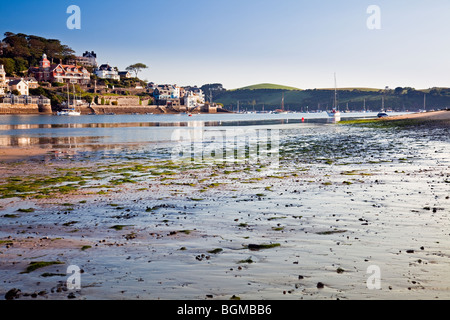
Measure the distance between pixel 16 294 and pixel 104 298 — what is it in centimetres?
138

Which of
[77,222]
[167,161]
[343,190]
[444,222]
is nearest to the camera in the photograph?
[444,222]

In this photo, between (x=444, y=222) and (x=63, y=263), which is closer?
(x=63, y=263)

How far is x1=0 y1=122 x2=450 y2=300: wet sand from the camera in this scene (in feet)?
20.5

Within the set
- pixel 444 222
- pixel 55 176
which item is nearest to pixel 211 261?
pixel 444 222

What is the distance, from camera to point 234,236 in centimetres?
899

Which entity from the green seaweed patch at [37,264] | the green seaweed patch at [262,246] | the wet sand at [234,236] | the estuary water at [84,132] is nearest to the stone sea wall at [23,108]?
the estuary water at [84,132]

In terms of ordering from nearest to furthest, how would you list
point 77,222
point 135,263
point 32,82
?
point 135,263 < point 77,222 < point 32,82

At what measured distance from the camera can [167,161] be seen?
82.6ft

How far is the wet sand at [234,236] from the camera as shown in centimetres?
625

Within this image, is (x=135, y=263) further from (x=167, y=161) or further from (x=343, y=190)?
(x=167, y=161)

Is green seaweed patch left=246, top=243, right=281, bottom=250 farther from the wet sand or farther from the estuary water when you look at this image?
the estuary water

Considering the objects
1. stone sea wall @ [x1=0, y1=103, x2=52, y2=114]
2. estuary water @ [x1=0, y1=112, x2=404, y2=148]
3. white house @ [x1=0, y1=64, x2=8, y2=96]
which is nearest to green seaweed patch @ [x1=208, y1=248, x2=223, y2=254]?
estuary water @ [x1=0, y1=112, x2=404, y2=148]

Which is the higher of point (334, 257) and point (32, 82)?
point (32, 82)
